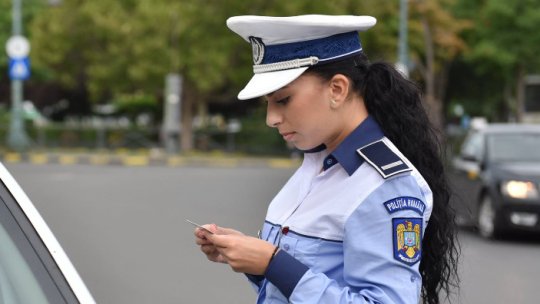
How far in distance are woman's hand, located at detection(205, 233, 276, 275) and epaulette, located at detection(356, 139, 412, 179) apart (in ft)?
0.92

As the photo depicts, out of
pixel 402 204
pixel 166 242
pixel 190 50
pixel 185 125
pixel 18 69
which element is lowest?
pixel 185 125

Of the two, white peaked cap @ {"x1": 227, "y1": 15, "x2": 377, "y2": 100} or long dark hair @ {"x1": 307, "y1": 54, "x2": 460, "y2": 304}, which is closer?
white peaked cap @ {"x1": 227, "y1": 15, "x2": 377, "y2": 100}

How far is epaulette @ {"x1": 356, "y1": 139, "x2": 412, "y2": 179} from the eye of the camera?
7.51 feet

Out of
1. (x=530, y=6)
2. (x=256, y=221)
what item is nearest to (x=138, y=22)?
(x=530, y=6)

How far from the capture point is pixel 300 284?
2.25 meters

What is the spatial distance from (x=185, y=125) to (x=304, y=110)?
40639 millimetres

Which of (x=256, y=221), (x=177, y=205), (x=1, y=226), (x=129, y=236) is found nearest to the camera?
(x=1, y=226)

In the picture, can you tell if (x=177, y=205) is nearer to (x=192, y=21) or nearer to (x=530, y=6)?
(x=192, y=21)

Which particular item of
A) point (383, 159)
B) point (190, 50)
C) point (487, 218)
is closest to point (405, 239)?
point (383, 159)

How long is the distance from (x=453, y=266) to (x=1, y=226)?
1.09 m

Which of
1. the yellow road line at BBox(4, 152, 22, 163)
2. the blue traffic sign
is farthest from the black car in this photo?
the blue traffic sign

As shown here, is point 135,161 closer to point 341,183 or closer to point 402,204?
point 341,183

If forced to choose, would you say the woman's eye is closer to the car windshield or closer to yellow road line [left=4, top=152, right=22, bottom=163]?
the car windshield

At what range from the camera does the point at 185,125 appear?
42.8m
